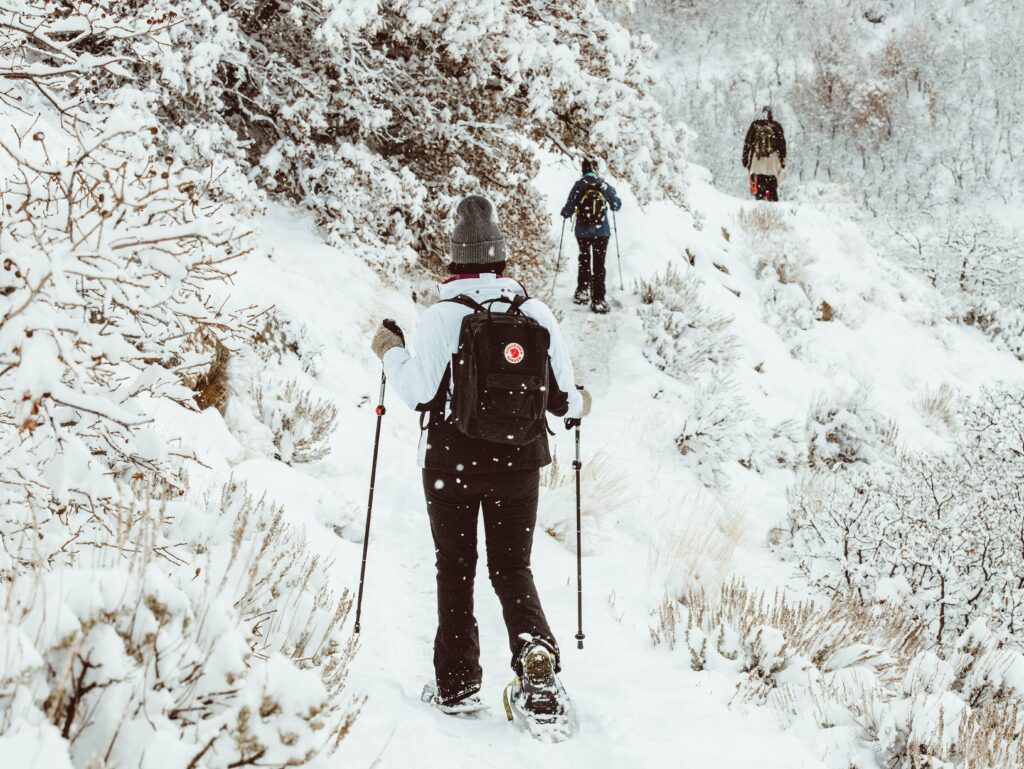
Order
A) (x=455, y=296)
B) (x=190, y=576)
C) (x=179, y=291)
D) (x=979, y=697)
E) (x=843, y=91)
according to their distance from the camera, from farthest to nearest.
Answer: (x=843, y=91)
(x=979, y=697)
(x=455, y=296)
(x=179, y=291)
(x=190, y=576)

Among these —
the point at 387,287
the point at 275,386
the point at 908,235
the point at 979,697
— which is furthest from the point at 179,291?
the point at 908,235

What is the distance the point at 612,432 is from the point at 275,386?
12.0 ft

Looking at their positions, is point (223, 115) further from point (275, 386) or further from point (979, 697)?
point (979, 697)

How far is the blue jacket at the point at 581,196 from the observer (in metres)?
9.02

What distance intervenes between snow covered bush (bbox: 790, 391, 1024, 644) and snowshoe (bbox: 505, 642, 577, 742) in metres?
3.51

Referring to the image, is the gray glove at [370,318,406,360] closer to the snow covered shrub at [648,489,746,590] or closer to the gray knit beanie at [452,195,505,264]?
the gray knit beanie at [452,195,505,264]

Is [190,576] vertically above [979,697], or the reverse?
[190,576]

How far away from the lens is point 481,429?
2840mm

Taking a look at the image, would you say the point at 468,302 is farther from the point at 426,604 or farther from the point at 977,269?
the point at 977,269

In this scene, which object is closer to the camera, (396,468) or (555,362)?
(555,362)

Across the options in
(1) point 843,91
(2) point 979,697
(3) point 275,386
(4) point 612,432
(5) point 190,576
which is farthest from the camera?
(1) point 843,91

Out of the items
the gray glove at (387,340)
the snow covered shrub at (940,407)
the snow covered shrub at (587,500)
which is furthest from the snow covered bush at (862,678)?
the snow covered shrub at (940,407)

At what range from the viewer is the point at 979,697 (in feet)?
Answer: 13.5

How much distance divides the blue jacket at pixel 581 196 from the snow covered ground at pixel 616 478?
3.74 feet
